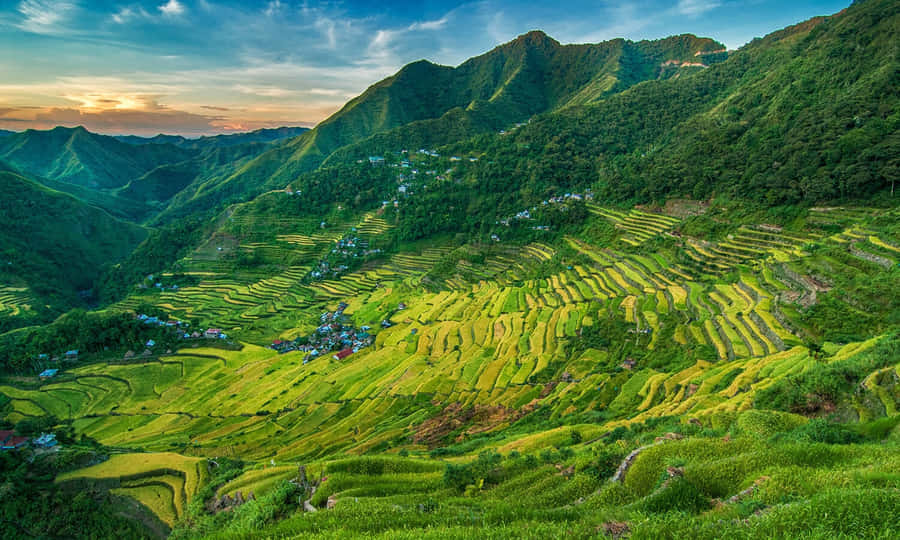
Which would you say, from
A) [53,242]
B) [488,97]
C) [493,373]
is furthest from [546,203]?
[488,97]

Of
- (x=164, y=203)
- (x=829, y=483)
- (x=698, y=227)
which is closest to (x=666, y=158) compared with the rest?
(x=698, y=227)

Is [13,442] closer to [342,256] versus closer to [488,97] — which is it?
[342,256]

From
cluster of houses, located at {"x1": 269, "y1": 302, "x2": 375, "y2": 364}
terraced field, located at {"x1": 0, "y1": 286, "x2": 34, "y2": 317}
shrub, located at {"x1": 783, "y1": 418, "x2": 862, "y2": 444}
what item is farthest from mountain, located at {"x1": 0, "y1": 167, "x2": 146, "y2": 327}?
shrub, located at {"x1": 783, "y1": 418, "x2": 862, "y2": 444}

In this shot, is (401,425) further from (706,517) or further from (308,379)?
(706,517)

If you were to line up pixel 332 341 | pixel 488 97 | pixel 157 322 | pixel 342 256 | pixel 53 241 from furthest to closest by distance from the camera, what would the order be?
pixel 488 97
pixel 53 241
pixel 342 256
pixel 157 322
pixel 332 341

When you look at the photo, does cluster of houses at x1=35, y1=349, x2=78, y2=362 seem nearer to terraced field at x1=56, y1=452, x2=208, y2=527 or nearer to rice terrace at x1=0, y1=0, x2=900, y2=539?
rice terrace at x1=0, y1=0, x2=900, y2=539

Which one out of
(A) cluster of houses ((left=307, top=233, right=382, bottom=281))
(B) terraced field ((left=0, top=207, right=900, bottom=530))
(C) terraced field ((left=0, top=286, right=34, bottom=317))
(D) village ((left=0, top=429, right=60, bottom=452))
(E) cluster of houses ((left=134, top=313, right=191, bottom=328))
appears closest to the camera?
(B) terraced field ((left=0, top=207, right=900, bottom=530))
